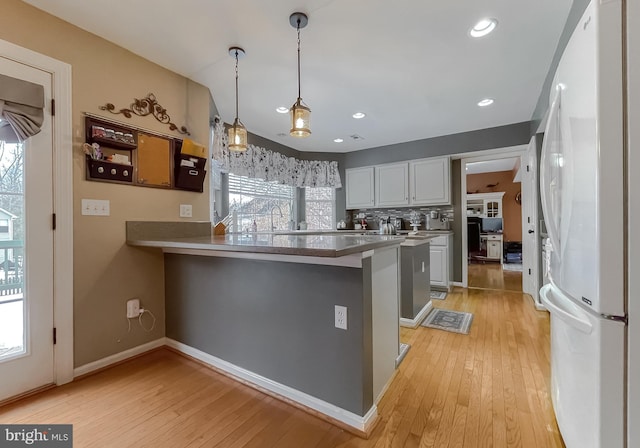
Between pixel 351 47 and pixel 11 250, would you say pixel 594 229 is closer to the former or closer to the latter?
pixel 351 47

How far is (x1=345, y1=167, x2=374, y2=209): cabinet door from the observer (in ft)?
16.7

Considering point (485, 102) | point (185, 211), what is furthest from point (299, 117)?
point (485, 102)

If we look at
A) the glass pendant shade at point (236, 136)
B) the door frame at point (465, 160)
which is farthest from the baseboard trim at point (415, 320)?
the glass pendant shade at point (236, 136)

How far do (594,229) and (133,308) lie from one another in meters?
2.85

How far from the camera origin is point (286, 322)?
1.65 meters

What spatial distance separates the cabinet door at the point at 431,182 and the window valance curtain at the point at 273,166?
1.43m

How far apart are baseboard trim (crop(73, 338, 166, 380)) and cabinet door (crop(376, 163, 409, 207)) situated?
3871mm

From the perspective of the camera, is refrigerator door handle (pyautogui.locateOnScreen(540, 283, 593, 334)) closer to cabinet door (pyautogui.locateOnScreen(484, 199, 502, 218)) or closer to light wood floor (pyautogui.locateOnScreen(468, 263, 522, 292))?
light wood floor (pyautogui.locateOnScreen(468, 263, 522, 292))

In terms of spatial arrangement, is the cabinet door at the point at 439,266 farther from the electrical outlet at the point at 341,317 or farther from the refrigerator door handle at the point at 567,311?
the electrical outlet at the point at 341,317

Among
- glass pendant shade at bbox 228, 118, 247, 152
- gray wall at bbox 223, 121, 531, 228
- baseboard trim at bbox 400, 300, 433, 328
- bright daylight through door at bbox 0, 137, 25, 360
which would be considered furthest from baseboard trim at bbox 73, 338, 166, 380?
baseboard trim at bbox 400, 300, 433, 328

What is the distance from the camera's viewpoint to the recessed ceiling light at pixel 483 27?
192 centimetres

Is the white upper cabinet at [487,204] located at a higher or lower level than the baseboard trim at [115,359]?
higher

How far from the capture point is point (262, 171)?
14.4ft
